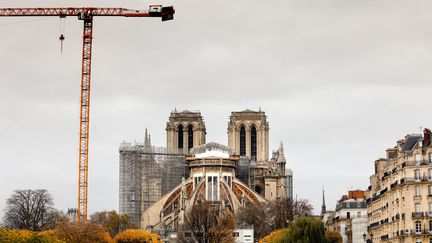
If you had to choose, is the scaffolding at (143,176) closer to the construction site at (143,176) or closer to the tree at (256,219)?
the construction site at (143,176)

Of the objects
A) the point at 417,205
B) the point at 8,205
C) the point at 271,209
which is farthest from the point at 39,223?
the point at 417,205

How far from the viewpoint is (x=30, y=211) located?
497ft

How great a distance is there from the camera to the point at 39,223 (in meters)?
161

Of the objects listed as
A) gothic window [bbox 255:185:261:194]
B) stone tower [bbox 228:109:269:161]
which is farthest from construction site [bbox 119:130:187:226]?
gothic window [bbox 255:185:261:194]

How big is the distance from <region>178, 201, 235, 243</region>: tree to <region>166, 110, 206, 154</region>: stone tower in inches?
1894

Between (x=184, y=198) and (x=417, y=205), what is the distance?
78554 mm

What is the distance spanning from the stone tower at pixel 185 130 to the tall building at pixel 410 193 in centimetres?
9704

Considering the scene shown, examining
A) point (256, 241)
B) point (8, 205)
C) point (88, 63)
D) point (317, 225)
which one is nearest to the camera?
point (317, 225)

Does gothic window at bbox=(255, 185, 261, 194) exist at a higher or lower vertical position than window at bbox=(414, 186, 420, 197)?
higher

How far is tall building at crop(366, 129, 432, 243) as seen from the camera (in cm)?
9012

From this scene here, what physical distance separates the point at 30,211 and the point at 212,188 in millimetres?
37435

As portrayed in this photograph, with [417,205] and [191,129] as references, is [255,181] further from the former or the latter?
[417,205]

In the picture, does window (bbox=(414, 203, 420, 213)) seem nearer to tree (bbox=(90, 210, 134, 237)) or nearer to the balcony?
the balcony

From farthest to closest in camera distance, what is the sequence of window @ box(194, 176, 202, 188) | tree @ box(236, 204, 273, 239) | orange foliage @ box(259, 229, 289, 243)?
window @ box(194, 176, 202, 188) → tree @ box(236, 204, 273, 239) → orange foliage @ box(259, 229, 289, 243)
